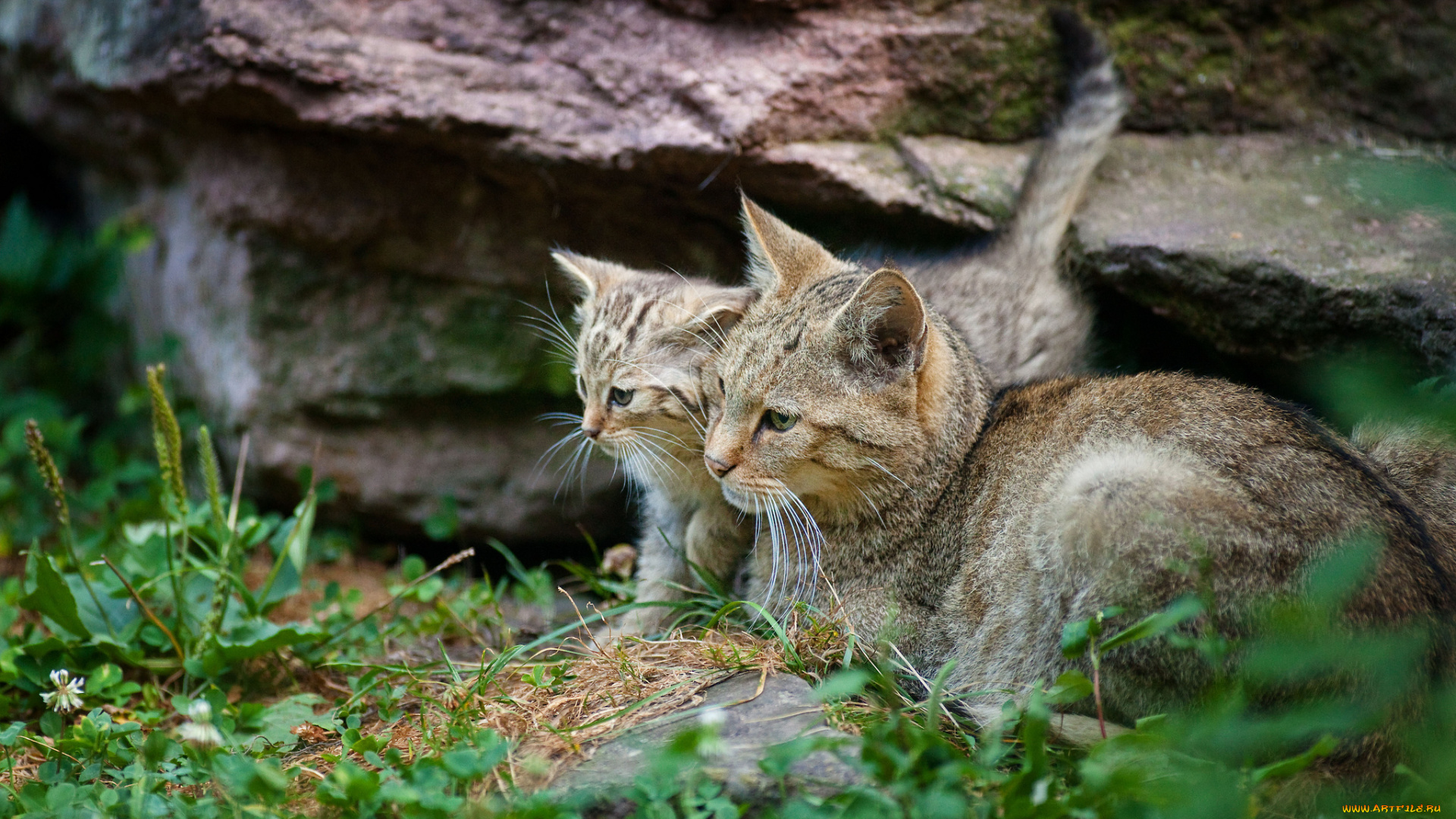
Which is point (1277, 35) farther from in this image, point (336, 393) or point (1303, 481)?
point (336, 393)

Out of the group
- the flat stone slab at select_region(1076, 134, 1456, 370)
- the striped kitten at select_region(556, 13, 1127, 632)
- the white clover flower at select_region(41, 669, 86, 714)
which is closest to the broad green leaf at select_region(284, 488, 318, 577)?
the white clover flower at select_region(41, 669, 86, 714)

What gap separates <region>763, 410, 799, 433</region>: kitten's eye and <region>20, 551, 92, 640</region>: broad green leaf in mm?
2432

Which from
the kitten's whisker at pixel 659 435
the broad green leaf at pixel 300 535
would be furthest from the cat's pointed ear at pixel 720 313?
the broad green leaf at pixel 300 535

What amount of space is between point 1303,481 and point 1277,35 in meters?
2.62

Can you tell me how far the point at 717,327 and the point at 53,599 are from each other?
2452 millimetres

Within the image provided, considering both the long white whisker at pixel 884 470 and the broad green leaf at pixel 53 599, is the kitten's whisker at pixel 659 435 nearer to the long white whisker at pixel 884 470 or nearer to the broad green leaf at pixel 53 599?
the long white whisker at pixel 884 470

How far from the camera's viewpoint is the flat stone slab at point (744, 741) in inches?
89.2

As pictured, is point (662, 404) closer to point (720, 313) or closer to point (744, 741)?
point (720, 313)

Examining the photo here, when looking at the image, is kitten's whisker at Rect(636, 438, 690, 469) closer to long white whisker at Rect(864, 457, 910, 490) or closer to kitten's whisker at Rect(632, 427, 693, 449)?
kitten's whisker at Rect(632, 427, 693, 449)

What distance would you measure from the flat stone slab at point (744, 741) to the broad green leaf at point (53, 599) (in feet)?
6.72

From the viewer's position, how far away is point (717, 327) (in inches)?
134

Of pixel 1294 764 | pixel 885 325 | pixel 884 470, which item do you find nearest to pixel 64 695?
pixel 884 470

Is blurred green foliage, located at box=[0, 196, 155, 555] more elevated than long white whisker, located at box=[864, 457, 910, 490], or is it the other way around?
long white whisker, located at box=[864, 457, 910, 490]

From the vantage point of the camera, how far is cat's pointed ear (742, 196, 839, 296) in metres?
3.38
